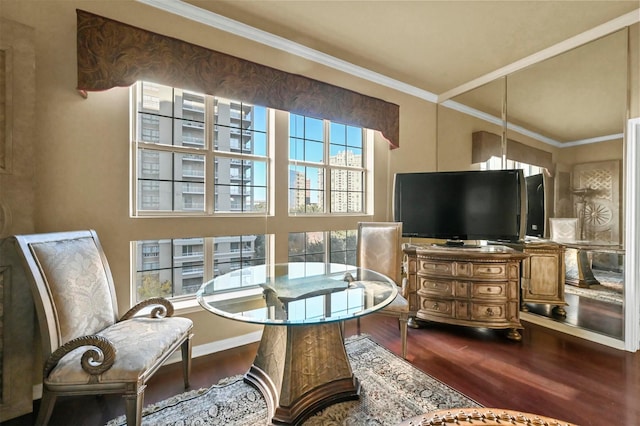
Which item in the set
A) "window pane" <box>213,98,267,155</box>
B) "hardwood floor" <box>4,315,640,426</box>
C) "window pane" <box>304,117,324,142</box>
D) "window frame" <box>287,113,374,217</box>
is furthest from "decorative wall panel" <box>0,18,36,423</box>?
"window pane" <box>304,117,324,142</box>

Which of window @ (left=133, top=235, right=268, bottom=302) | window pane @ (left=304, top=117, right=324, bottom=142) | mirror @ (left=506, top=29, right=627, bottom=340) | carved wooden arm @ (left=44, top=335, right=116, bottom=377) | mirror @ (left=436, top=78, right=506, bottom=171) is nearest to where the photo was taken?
carved wooden arm @ (left=44, top=335, right=116, bottom=377)

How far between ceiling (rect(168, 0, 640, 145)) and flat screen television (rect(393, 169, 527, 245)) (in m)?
0.74

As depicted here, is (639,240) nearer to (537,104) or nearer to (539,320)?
(539,320)

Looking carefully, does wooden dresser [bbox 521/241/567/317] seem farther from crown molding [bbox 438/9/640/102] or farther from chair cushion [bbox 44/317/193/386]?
chair cushion [bbox 44/317/193/386]

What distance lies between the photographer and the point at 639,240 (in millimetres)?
2324

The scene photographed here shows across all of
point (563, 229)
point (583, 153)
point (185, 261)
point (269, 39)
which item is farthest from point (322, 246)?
point (583, 153)

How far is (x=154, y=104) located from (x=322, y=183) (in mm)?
1782

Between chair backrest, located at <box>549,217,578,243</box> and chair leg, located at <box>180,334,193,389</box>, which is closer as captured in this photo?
chair leg, located at <box>180,334,193,389</box>

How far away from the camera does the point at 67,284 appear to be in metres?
1.50

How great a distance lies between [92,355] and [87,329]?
0.38 meters

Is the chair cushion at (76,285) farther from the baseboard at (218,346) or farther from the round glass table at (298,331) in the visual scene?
the baseboard at (218,346)

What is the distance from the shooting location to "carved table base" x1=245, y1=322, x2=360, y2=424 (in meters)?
1.55

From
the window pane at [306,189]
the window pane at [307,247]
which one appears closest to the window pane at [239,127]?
the window pane at [306,189]

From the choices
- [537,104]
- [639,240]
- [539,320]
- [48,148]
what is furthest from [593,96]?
[48,148]
